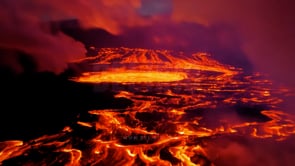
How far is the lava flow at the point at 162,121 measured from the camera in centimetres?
682

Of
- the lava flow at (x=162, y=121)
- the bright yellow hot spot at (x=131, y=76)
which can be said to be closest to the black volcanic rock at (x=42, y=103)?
the lava flow at (x=162, y=121)

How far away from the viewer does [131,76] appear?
14.7 metres

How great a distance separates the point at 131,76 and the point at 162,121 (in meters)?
5.94

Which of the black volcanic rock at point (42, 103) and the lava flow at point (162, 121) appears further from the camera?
the black volcanic rock at point (42, 103)

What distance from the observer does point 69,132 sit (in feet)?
26.7

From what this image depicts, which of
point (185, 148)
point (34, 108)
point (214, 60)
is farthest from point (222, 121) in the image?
point (214, 60)

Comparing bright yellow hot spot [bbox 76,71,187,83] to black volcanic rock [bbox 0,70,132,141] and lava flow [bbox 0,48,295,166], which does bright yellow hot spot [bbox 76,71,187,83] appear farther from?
black volcanic rock [bbox 0,70,132,141]

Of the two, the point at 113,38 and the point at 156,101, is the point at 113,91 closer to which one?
the point at 156,101

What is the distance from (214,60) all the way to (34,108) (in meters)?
13.6

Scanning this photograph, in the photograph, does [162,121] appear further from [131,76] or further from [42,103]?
[131,76]

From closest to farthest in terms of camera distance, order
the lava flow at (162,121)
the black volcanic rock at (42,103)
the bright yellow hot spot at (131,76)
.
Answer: the lava flow at (162,121) < the black volcanic rock at (42,103) < the bright yellow hot spot at (131,76)

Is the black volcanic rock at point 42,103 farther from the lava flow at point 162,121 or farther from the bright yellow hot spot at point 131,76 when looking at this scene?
the bright yellow hot spot at point 131,76

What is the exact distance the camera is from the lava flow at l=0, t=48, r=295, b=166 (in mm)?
6824

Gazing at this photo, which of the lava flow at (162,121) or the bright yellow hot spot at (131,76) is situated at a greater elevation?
the bright yellow hot spot at (131,76)
